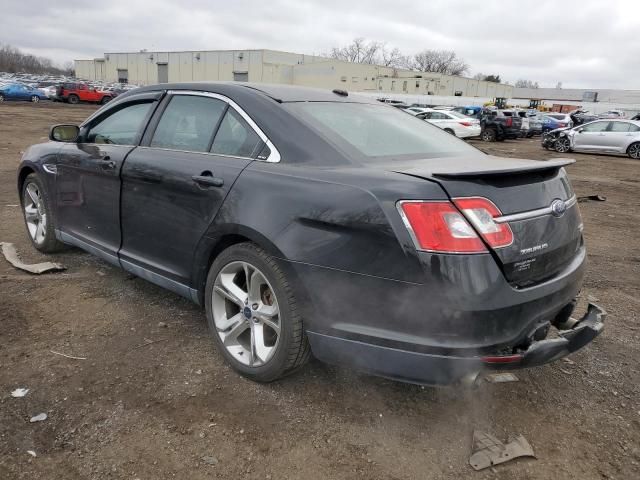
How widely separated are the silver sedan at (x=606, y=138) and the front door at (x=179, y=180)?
20165 mm

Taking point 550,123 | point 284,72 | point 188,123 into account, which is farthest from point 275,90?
point 284,72

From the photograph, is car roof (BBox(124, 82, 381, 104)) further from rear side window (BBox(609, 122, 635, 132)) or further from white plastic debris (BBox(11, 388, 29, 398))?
rear side window (BBox(609, 122, 635, 132))

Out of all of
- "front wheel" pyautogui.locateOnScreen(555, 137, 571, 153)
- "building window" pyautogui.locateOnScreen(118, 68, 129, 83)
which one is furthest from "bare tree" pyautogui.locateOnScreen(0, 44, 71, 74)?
"front wheel" pyautogui.locateOnScreen(555, 137, 571, 153)

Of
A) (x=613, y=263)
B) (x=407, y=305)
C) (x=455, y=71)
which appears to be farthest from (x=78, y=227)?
(x=455, y=71)

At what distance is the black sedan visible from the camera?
2.17 m

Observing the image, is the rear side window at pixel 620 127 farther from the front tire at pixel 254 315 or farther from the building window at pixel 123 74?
the building window at pixel 123 74

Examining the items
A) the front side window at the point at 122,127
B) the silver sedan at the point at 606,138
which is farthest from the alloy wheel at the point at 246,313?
the silver sedan at the point at 606,138

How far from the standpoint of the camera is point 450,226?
214 centimetres

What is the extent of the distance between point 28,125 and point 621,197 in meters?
20.1

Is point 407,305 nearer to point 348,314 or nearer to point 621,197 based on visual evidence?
point 348,314

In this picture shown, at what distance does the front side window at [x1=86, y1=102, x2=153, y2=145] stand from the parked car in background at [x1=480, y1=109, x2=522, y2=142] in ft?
79.1

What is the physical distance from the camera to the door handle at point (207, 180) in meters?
2.85

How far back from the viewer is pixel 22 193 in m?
5.06

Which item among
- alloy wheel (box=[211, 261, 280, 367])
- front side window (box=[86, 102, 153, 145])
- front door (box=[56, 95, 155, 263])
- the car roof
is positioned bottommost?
alloy wheel (box=[211, 261, 280, 367])
